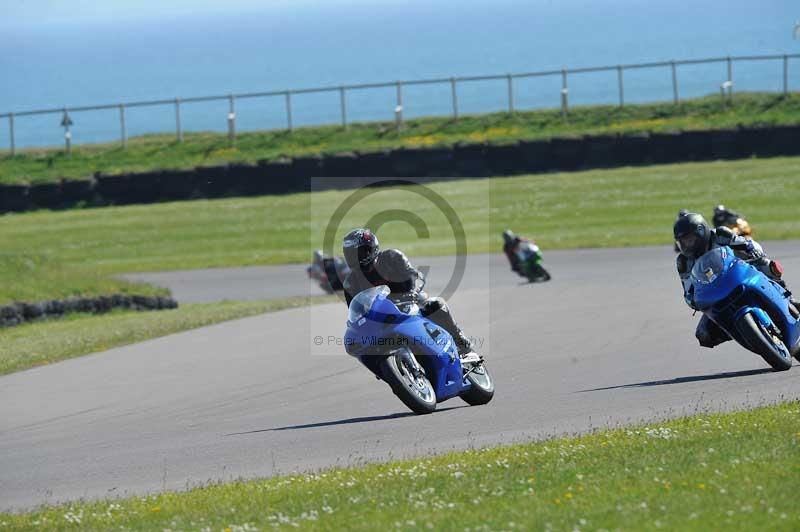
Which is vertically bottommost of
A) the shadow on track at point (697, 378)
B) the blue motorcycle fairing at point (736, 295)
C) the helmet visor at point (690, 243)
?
the shadow on track at point (697, 378)

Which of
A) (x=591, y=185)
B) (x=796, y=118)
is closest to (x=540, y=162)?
(x=591, y=185)

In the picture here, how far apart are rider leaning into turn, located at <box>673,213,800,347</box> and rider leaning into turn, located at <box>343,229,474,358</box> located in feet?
7.35

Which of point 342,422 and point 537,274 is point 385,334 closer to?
point 342,422

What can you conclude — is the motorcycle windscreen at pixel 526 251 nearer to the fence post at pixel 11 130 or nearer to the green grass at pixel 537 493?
the green grass at pixel 537 493

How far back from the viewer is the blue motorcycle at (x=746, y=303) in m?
10.8

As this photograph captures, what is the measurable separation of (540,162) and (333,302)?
49.2 ft

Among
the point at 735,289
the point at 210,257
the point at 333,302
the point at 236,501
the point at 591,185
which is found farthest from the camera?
the point at 591,185

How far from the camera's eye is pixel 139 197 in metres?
35.4

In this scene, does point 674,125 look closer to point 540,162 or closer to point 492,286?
point 540,162

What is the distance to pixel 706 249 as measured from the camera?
1123cm

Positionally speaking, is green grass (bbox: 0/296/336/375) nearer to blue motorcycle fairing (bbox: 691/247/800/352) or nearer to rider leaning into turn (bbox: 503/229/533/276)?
rider leaning into turn (bbox: 503/229/533/276)

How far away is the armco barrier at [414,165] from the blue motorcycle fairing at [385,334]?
24.2 metres

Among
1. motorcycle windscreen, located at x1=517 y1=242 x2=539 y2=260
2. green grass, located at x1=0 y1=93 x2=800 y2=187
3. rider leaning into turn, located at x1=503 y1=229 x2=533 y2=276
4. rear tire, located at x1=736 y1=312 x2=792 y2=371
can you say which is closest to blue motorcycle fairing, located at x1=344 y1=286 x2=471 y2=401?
rear tire, located at x1=736 y1=312 x2=792 y2=371

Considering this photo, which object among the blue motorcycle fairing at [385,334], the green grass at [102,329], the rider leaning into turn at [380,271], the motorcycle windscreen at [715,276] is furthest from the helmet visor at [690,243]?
the green grass at [102,329]
